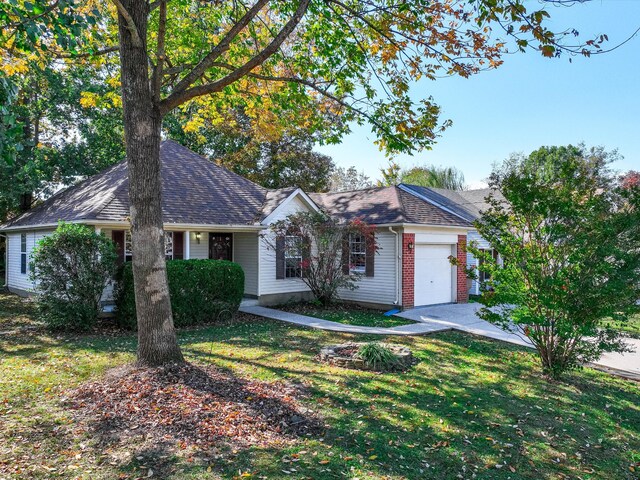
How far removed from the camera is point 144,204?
6141 millimetres

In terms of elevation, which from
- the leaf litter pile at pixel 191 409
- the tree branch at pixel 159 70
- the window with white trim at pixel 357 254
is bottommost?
the leaf litter pile at pixel 191 409

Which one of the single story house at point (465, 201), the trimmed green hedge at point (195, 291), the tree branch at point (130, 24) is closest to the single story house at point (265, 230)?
the single story house at point (465, 201)

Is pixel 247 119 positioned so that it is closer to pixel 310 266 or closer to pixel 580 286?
pixel 310 266

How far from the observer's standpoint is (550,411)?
19.3 feet

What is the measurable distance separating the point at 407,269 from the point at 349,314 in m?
2.39

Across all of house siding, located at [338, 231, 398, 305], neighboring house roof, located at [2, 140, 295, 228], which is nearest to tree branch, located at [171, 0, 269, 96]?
neighboring house roof, located at [2, 140, 295, 228]

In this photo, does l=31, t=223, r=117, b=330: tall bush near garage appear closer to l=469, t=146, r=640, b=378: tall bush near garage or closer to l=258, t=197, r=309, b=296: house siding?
l=258, t=197, r=309, b=296: house siding

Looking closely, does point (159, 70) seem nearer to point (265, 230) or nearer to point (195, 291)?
point (195, 291)

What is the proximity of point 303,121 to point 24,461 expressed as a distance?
8.20 metres

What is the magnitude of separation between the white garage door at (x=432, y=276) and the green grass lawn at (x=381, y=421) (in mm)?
5558

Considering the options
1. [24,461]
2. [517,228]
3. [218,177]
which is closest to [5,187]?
[218,177]

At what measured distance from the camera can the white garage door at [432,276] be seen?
14.7 m

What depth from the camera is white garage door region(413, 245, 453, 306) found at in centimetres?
1470

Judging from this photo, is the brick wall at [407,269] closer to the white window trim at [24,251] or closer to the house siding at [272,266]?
the house siding at [272,266]
